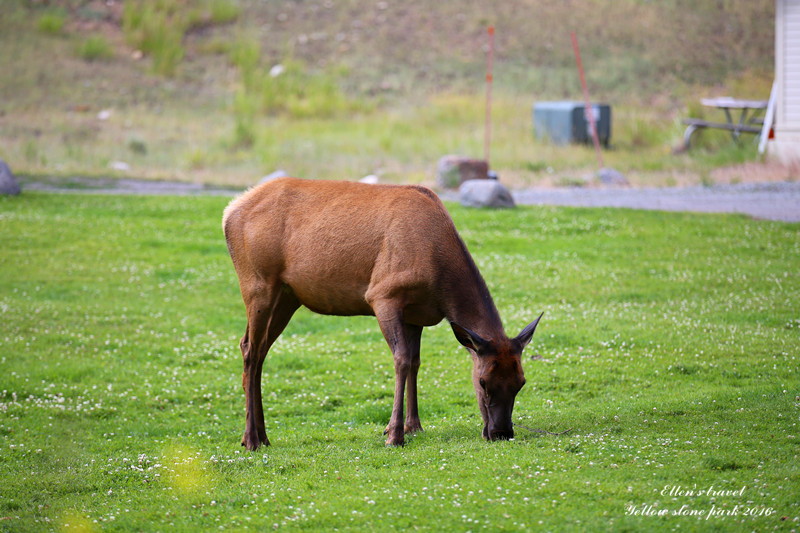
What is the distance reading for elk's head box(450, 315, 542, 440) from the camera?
720 cm

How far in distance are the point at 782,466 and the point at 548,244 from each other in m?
10.7

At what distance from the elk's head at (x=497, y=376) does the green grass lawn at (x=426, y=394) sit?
23cm

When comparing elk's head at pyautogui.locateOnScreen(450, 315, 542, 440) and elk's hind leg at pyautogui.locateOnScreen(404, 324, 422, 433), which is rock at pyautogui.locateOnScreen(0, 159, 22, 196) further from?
elk's head at pyautogui.locateOnScreen(450, 315, 542, 440)

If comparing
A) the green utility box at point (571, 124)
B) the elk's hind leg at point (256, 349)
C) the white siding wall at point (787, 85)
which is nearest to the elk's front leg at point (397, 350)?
the elk's hind leg at point (256, 349)

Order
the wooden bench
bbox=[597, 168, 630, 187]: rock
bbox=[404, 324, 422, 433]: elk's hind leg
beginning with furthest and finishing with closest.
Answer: the wooden bench → bbox=[597, 168, 630, 187]: rock → bbox=[404, 324, 422, 433]: elk's hind leg

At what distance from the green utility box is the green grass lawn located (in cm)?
1127

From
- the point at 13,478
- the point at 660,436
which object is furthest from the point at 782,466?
the point at 13,478

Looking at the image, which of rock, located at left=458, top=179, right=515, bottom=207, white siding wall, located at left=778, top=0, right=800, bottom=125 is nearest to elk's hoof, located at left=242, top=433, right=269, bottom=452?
rock, located at left=458, top=179, right=515, bottom=207

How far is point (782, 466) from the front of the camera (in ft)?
20.9

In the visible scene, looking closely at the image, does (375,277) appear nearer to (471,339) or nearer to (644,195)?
(471,339)

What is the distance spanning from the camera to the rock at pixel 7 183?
20.6 m

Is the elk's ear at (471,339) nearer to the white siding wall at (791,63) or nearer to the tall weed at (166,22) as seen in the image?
the white siding wall at (791,63)

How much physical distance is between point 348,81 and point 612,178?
743 inches

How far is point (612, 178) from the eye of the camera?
2367 cm
